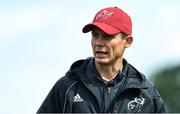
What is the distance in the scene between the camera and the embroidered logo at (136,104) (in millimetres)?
11336

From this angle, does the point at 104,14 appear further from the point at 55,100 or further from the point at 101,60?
the point at 55,100

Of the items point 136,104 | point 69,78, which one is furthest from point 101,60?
point 136,104

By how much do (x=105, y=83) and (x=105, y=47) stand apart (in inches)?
16.1

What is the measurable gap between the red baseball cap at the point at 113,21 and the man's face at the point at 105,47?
71 mm

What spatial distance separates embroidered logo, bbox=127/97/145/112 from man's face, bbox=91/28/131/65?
18.6 inches

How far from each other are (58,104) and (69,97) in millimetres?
162

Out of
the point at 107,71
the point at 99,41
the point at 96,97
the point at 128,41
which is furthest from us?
the point at 128,41

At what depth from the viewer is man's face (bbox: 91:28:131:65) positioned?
1122 cm

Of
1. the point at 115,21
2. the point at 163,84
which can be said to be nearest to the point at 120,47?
the point at 115,21

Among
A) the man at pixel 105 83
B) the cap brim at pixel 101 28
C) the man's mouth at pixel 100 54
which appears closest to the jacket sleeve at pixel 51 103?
the man at pixel 105 83

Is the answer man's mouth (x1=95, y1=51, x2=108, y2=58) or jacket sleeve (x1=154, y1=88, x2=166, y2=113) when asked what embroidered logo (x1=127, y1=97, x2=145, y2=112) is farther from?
man's mouth (x1=95, y1=51, x2=108, y2=58)

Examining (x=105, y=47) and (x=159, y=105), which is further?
(x=159, y=105)

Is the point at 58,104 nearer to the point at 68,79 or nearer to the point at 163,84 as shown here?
the point at 68,79

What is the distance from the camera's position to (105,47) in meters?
11.3
